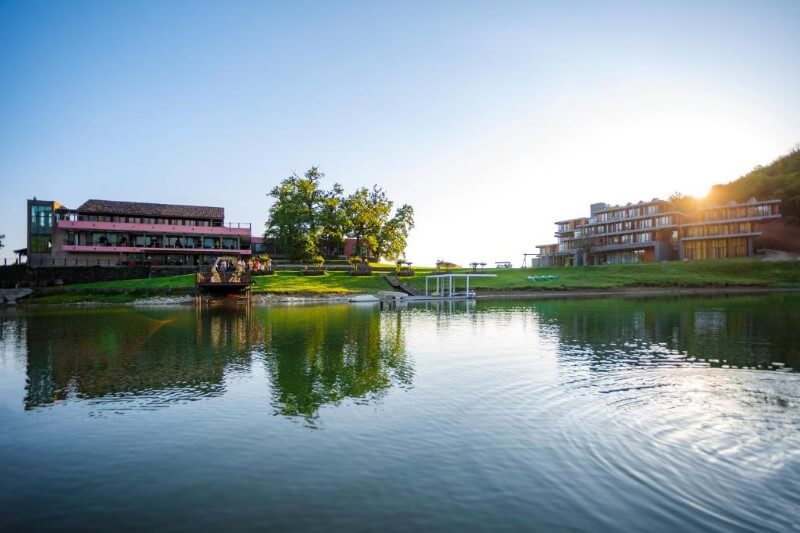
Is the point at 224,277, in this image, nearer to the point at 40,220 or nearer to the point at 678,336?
the point at 40,220

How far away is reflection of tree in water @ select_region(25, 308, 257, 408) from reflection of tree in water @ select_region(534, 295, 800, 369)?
16.2 meters

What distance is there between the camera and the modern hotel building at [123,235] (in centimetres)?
9519

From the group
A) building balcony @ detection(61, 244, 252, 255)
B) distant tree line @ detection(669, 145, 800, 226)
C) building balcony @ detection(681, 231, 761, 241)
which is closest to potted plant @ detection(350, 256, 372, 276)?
building balcony @ detection(61, 244, 252, 255)

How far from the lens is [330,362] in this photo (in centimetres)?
2173

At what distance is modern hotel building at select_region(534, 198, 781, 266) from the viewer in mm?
112250

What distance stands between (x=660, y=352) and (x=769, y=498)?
1607 cm

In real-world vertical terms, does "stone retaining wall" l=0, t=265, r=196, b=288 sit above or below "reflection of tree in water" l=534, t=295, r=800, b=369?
above

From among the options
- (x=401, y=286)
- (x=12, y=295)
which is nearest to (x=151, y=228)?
(x=12, y=295)

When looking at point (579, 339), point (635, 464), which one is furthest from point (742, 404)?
point (579, 339)

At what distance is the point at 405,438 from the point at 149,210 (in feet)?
346

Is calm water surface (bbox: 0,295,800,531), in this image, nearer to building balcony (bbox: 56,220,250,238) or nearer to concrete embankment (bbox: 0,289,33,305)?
concrete embankment (bbox: 0,289,33,305)

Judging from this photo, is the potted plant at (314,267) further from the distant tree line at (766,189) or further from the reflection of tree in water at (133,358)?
the distant tree line at (766,189)

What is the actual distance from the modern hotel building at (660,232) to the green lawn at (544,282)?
13273 mm

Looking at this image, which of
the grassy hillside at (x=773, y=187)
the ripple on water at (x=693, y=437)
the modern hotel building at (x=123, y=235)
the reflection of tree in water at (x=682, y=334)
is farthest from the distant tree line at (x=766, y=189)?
the ripple on water at (x=693, y=437)
